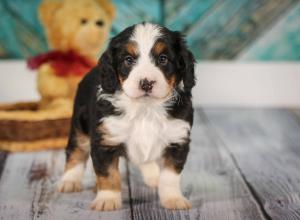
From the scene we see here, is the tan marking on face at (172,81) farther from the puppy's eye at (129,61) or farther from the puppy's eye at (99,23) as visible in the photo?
the puppy's eye at (99,23)

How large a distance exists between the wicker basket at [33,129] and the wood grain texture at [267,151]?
3.67ft

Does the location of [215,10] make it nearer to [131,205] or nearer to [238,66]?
[238,66]

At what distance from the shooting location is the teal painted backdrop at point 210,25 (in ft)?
18.1

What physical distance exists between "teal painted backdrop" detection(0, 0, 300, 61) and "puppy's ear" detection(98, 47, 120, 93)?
273 centimetres

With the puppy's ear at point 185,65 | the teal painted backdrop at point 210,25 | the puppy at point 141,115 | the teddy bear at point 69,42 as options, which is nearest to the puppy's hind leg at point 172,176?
the puppy at point 141,115

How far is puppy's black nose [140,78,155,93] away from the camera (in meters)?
2.56

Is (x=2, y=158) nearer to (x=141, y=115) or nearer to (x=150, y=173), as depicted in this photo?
(x=150, y=173)

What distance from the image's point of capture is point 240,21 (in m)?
5.59

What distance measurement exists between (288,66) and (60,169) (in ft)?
9.14

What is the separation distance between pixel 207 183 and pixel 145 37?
1.01 m

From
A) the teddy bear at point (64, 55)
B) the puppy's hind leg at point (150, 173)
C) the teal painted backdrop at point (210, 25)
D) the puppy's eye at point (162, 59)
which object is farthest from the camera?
the teal painted backdrop at point (210, 25)

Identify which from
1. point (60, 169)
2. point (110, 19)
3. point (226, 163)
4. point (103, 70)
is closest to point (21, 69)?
point (110, 19)

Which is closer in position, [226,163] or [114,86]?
[114,86]

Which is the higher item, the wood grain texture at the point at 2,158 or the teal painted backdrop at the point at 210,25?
the teal painted backdrop at the point at 210,25
